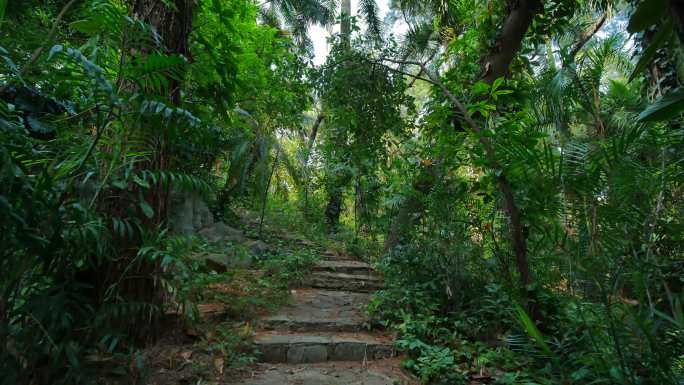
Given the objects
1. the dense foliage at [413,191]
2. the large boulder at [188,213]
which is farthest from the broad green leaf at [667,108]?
the large boulder at [188,213]

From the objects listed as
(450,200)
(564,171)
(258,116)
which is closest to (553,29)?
(450,200)

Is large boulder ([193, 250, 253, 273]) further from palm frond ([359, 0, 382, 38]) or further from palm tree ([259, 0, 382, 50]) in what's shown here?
palm frond ([359, 0, 382, 38])

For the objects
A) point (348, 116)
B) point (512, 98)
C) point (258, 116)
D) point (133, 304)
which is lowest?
point (133, 304)

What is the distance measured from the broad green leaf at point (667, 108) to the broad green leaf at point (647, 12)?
0.73ft

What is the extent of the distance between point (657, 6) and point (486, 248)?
2.76 meters

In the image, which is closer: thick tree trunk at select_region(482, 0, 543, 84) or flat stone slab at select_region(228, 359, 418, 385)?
flat stone slab at select_region(228, 359, 418, 385)

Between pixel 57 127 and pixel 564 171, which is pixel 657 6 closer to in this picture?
pixel 564 171

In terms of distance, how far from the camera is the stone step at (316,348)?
293 cm

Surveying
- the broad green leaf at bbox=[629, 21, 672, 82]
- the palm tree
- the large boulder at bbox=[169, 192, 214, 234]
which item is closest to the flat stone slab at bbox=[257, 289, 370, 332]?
the large boulder at bbox=[169, 192, 214, 234]

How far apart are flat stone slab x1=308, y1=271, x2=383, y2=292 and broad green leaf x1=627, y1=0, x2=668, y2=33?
423 cm

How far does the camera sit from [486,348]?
2877mm

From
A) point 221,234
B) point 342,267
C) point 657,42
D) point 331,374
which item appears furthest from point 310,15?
point 657,42

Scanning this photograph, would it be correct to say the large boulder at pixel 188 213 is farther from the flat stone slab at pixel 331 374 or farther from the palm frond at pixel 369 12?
the palm frond at pixel 369 12

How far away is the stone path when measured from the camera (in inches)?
105
